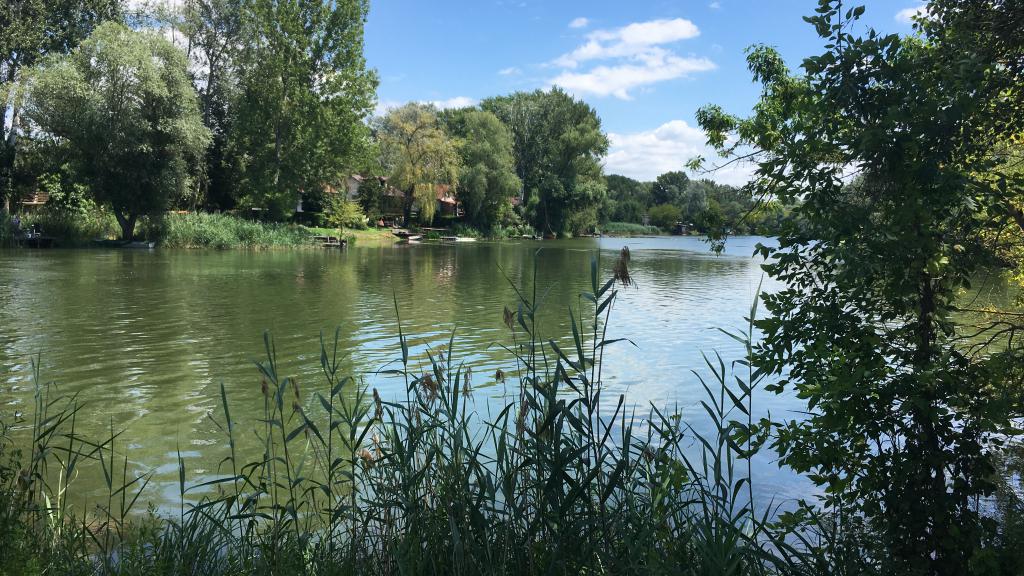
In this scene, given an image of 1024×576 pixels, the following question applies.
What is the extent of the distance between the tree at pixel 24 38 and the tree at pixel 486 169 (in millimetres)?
28202

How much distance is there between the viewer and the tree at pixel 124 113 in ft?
110

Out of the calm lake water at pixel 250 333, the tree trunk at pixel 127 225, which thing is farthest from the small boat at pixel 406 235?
the calm lake water at pixel 250 333

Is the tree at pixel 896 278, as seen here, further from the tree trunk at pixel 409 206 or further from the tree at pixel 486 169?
the tree at pixel 486 169

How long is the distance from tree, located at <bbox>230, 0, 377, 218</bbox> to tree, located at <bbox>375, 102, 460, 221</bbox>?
892cm

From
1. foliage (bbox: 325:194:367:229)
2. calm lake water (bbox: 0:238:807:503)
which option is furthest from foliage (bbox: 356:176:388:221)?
calm lake water (bbox: 0:238:807:503)

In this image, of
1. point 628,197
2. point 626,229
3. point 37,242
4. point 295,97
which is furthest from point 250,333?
point 628,197

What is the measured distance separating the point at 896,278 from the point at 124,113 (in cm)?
3810

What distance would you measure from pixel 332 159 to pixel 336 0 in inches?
406

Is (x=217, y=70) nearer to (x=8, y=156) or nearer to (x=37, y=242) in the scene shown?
(x=8, y=156)

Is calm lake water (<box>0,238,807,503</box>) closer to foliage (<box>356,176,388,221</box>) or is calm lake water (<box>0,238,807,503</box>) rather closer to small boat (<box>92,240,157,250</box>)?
small boat (<box>92,240,157,250</box>)

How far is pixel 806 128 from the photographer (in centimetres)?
357

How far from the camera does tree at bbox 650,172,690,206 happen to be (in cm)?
13012

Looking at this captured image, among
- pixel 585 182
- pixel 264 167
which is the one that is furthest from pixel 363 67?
pixel 585 182

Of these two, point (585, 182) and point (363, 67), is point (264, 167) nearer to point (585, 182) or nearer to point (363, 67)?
point (363, 67)
